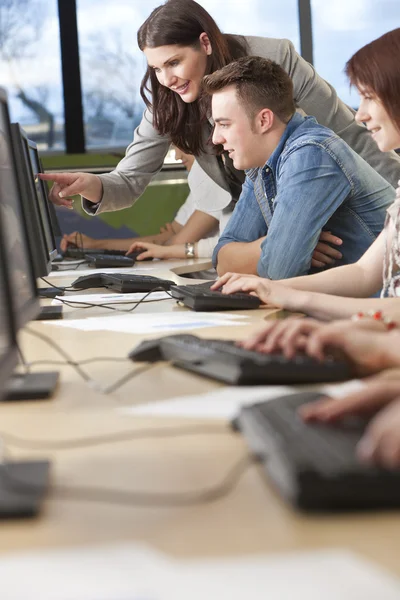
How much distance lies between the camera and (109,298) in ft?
6.80

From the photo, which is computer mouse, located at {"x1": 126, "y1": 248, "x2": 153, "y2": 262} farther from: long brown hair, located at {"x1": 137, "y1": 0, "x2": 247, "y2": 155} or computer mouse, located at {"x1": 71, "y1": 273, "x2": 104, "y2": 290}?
computer mouse, located at {"x1": 71, "y1": 273, "x2": 104, "y2": 290}

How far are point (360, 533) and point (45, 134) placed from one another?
4.48 metres

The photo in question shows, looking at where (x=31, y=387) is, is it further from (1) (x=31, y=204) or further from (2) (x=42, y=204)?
(2) (x=42, y=204)

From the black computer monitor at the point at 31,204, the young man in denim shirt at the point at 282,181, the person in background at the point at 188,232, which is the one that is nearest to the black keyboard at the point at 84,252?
the person in background at the point at 188,232

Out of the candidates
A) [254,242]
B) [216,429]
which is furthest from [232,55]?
[216,429]

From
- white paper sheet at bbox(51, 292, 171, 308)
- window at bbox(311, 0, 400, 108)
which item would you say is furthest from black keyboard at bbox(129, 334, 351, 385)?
window at bbox(311, 0, 400, 108)

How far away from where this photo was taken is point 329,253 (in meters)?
2.20

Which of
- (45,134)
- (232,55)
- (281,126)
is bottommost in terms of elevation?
(45,134)

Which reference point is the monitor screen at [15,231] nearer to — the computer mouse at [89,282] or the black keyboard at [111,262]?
the computer mouse at [89,282]

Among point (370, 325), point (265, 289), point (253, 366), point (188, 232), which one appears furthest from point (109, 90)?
point (253, 366)

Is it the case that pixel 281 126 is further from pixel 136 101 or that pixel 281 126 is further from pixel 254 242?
pixel 136 101

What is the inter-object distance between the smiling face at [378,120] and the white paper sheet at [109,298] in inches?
25.3

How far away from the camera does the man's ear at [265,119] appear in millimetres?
2332

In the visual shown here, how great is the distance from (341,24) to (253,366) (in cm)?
436
